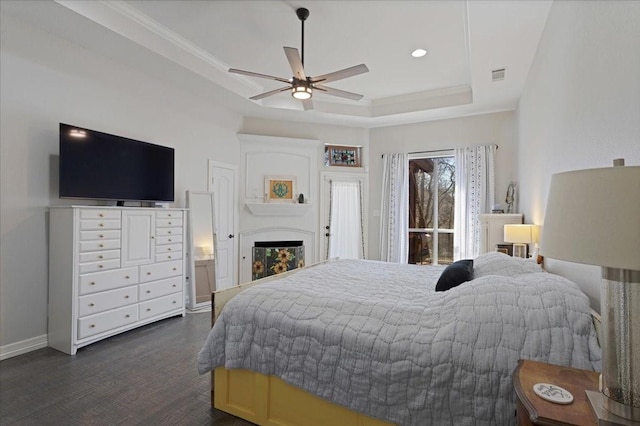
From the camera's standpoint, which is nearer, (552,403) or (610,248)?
(610,248)

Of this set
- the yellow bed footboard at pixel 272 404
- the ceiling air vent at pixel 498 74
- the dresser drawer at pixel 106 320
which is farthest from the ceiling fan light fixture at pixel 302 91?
the dresser drawer at pixel 106 320

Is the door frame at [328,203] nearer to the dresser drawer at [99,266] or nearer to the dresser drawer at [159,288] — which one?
the dresser drawer at [159,288]

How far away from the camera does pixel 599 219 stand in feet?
2.46

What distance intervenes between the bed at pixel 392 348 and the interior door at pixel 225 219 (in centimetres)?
318

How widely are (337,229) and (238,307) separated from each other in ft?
14.3

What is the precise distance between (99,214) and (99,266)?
0.50 meters

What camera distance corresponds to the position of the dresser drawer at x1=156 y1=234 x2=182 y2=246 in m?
3.76

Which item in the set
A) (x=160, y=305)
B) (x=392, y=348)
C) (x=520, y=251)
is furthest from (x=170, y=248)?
(x=520, y=251)

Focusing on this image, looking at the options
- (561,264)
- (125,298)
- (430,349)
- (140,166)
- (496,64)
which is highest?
(496,64)

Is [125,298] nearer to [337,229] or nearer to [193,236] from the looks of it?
[193,236]

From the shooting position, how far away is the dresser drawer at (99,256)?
119 inches

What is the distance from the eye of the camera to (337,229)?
6.29 m

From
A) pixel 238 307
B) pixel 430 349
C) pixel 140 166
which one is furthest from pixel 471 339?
pixel 140 166

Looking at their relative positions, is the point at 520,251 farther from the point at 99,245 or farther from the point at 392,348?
the point at 99,245
